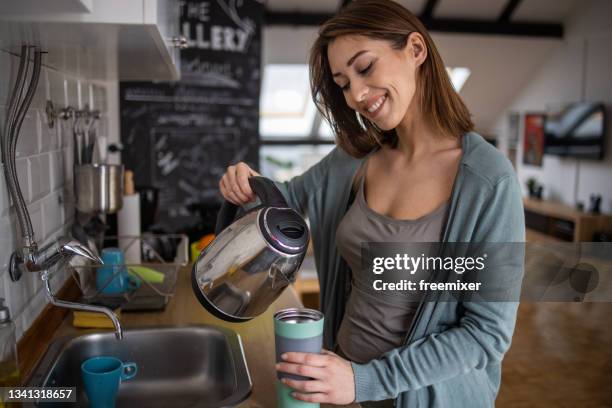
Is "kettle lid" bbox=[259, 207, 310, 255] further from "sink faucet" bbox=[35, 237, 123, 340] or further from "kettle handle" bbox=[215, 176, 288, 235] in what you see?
"sink faucet" bbox=[35, 237, 123, 340]

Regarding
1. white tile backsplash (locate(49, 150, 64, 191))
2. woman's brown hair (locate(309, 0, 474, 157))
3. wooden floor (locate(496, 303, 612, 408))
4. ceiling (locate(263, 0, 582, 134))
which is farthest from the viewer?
ceiling (locate(263, 0, 582, 134))

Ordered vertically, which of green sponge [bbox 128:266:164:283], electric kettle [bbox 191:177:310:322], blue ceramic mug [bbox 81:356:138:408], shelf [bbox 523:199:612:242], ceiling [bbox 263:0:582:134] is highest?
ceiling [bbox 263:0:582:134]

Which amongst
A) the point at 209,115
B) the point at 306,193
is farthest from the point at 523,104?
the point at 306,193

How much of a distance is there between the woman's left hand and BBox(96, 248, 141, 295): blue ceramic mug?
71cm

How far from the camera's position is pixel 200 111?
3.40 metres

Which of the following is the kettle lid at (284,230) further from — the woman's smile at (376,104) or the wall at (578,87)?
the wall at (578,87)

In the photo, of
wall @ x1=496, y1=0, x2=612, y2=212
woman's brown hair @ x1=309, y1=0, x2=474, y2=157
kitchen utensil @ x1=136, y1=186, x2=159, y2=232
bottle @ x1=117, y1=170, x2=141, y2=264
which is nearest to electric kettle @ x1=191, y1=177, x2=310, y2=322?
woman's brown hair @ x1=309, y1=0, x2=474, y2=157

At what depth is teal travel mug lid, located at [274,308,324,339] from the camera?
808 millimetres

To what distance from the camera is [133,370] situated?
1.04 metres

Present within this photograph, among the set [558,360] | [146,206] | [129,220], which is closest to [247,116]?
[146,206]

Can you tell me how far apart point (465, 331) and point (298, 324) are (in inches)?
12.0

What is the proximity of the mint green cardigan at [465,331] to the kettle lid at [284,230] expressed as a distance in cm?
22

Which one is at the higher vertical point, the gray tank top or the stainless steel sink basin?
the gray tank top

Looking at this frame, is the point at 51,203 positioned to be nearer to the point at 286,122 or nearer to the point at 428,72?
the point at 428,72
